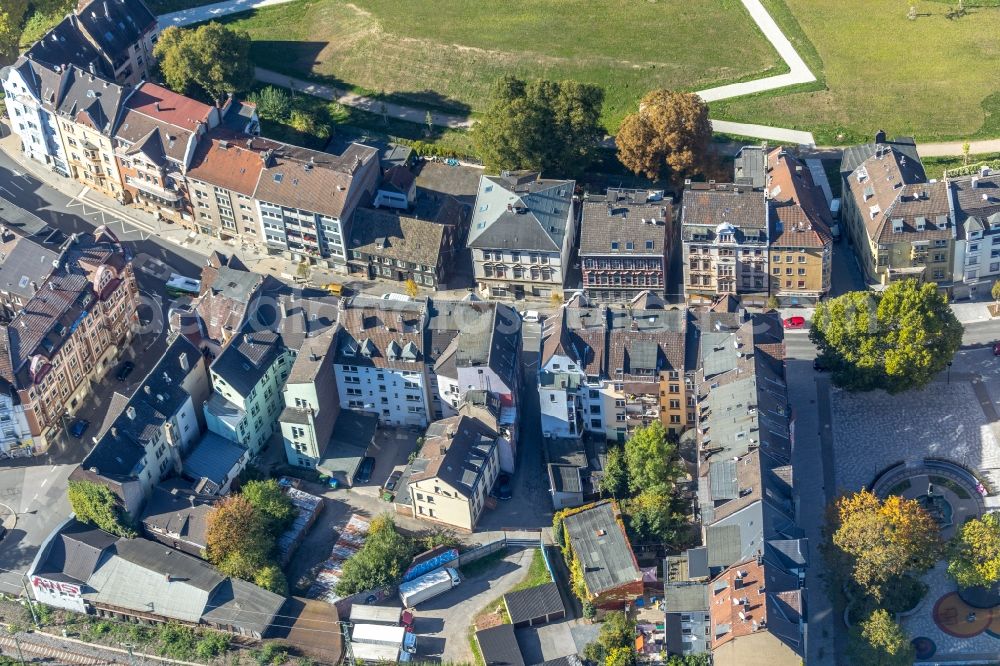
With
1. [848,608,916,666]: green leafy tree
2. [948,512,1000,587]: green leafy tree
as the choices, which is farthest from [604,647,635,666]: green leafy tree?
[948,512,1000,587]: green leafy tree

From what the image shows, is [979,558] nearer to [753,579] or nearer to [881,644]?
[881,644]

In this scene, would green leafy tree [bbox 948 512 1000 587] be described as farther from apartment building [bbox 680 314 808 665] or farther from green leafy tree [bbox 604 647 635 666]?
green leafy tree [bbox 604 647 635 666]

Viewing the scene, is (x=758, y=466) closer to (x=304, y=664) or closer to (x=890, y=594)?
(x=890, y=594)

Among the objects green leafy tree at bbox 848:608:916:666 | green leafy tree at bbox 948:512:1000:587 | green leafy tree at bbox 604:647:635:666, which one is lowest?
green leafy tree at bbox 604:647:635:666

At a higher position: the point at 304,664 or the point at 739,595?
the point at 739,595

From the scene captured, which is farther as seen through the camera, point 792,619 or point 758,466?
point 758,466

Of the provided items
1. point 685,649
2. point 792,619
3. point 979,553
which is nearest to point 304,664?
point 685,649

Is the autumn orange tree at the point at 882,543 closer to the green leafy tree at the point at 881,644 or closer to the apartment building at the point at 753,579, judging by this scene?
the green leafy tree at the point at 881,644
